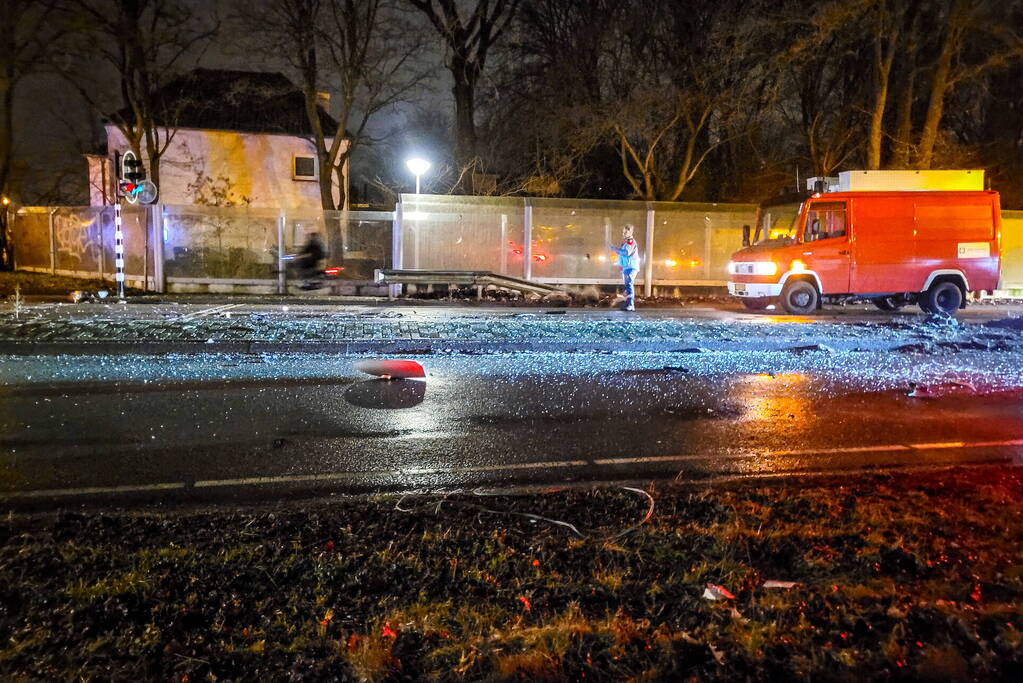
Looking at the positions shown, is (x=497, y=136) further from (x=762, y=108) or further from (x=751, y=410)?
(x=751, y=410)

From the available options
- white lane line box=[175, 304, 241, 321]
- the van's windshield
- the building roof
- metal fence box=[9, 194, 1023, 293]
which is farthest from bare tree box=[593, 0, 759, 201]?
the building roof

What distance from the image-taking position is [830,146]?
2953cm

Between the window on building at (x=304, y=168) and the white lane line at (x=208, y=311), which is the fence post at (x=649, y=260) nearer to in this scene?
the white lane line at (x=208, y=311)

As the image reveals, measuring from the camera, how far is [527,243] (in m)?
20.7

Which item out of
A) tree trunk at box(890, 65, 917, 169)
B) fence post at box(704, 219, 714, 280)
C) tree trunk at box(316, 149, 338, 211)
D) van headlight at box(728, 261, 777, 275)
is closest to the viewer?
van headlight at box(728, 261, 777, 275)

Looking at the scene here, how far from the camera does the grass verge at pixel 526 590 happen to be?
10.6 feet

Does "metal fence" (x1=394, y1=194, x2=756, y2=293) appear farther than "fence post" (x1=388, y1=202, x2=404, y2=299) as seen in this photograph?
Yes

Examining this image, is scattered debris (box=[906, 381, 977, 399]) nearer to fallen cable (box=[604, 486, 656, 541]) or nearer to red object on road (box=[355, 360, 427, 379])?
fallen cable (box=[604, 486, 656, 541])

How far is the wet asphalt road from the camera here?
6.02m

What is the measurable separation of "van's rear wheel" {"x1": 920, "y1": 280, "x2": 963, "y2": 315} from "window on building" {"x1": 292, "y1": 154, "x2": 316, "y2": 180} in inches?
1026

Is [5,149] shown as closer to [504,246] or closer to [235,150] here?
[235,150]

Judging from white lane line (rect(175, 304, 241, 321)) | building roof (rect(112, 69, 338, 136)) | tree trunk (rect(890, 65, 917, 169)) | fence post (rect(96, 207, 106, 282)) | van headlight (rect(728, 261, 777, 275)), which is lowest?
white lane line (rect(175, 304, 241, 321))

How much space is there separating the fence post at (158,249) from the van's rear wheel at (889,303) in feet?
56.6

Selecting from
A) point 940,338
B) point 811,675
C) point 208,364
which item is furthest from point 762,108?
point 811,675
